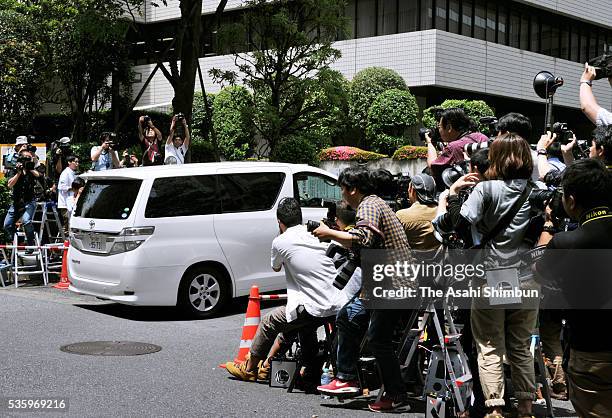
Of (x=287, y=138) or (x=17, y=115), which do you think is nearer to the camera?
(x=287, y=138)

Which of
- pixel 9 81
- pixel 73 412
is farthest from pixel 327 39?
pixel 73 412

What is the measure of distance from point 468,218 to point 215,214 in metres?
5.80

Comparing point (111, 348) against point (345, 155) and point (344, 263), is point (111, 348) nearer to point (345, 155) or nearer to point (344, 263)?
point (344, 263)

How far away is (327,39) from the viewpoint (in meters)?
19.2

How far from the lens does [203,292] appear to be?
10.6 meters

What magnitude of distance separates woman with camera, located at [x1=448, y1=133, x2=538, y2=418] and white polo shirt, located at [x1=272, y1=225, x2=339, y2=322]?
164 centimetres

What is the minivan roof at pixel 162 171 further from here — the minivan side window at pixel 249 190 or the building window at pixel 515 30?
the building window at pixel 515 30

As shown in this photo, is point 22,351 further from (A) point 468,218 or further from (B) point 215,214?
(A) point 468,218

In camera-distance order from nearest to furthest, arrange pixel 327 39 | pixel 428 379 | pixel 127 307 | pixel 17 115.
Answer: pixel 428 379 → pixel 127 307 → pixel 327 39 → pixel 17 115

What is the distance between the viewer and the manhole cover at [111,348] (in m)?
8.35

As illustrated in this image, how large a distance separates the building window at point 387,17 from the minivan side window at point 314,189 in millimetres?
18296

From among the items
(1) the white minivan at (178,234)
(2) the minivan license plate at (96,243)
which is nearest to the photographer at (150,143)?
(1) the white minivan at (178,234)

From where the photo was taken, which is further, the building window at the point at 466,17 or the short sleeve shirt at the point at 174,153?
the building window at the point at 466,17

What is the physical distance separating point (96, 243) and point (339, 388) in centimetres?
506
